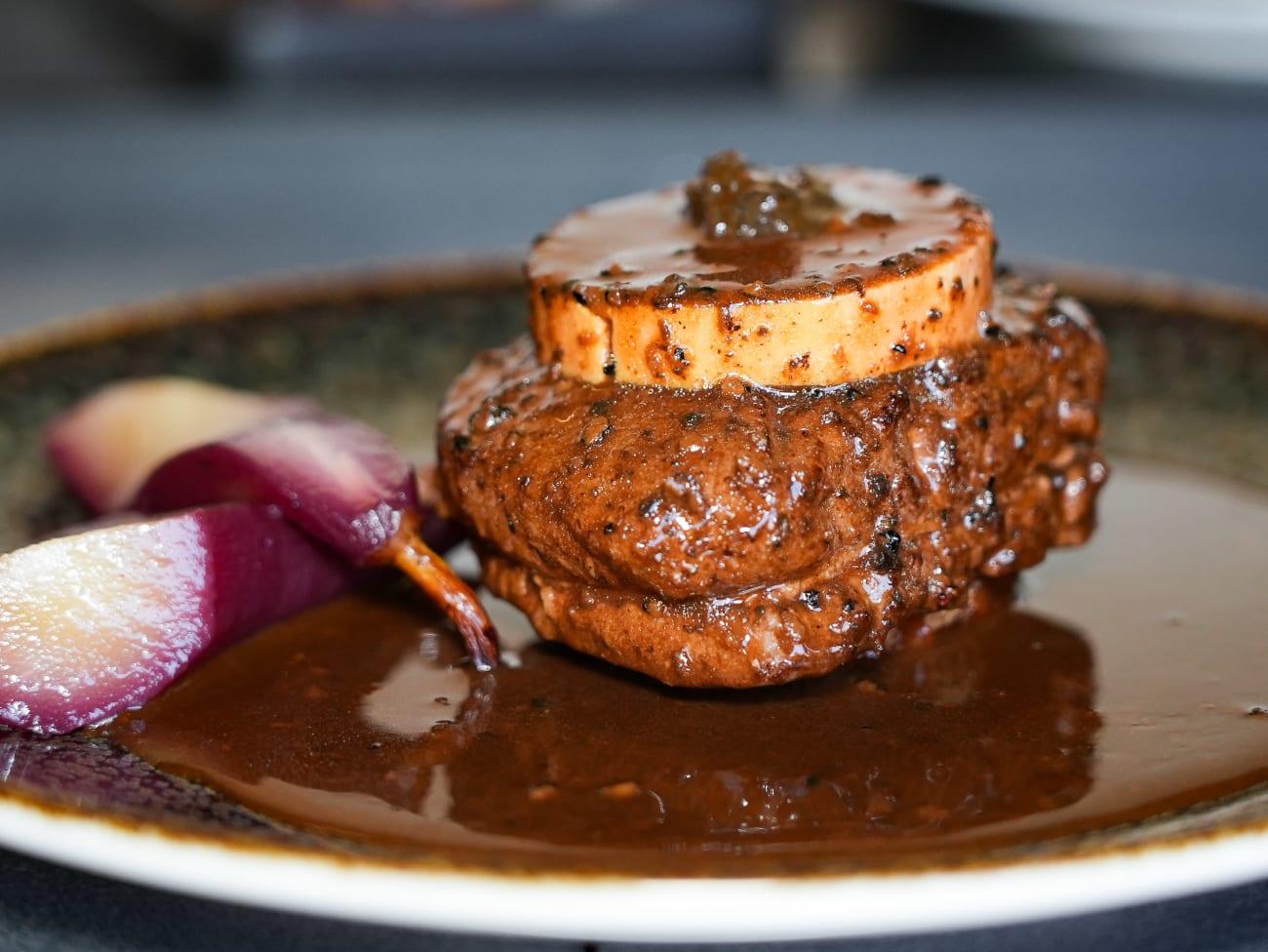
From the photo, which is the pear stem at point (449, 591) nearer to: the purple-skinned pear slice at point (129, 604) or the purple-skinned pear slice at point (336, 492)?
the purple-skinned pear slice at point (336, 492)

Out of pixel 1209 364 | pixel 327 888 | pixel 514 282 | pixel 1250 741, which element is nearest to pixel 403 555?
pixel 327 888

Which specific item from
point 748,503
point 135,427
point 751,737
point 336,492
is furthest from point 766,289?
point 135,427

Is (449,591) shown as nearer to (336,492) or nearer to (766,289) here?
(336,492)

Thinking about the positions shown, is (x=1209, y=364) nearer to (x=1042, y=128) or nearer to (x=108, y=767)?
(x=108, y=767)

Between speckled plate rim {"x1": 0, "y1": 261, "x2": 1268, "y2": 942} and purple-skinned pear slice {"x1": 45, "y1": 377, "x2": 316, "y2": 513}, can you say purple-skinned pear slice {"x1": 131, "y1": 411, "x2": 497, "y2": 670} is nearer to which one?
purple-skinned pear slice {"x1": 45, "y1": 377, "x2": 316, "y2": 513}

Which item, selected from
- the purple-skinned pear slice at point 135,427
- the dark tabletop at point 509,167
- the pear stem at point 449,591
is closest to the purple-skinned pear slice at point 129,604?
the pear stem at point 449,591

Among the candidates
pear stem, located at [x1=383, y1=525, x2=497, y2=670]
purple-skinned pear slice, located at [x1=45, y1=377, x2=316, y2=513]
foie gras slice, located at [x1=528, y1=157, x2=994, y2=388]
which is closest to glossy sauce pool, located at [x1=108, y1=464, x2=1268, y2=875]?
pear stem, located at [x1=383, y1=525, x2=497, y2=670]
